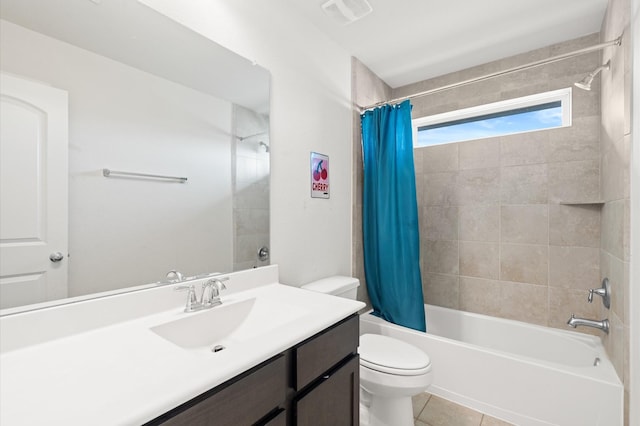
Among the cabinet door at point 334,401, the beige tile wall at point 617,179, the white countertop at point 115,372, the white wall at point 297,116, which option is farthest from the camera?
the white wall at point 297,116

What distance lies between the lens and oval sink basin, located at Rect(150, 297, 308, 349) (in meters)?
1.00

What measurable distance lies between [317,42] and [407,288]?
5.97 ft

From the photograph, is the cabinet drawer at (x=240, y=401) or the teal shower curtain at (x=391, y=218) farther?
the teal shower curtain at (x=391, y=218)

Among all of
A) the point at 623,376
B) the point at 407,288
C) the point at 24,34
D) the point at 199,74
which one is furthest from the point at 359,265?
the point at 24,34

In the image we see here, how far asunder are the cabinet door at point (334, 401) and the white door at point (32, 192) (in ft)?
2.79

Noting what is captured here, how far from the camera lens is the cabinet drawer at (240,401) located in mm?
610

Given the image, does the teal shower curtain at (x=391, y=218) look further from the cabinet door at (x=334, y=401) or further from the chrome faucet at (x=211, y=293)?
the chrome faucet at (x=211, y=293)

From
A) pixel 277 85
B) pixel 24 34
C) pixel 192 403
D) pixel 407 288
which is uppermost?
pixel 277 85

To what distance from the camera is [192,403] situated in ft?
2.02

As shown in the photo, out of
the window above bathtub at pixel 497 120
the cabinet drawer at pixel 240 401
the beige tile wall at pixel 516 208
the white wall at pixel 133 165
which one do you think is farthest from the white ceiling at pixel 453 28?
the cabinet drawer at pixel 240 401

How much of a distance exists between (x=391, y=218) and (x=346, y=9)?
138cm

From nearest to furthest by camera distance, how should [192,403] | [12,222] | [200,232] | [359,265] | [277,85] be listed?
1. [192,403]
2. [12,222]
3. [200,232]
4. [277,85]
5. [359,265]

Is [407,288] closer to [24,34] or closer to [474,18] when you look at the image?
[474,18]

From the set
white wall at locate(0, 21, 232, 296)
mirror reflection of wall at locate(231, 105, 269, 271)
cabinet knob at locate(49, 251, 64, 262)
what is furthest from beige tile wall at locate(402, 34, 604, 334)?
cabinet knob at locate(49, 251, 64, 262)
